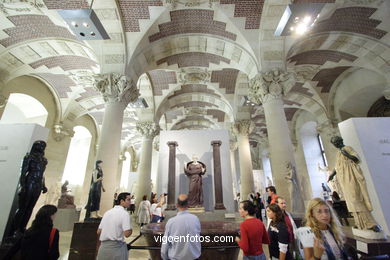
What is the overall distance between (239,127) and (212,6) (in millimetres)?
6908

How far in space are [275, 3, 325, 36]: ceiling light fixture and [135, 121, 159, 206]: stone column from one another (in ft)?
28.3

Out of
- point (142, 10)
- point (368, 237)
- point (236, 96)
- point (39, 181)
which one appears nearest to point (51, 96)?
point (142, 10)

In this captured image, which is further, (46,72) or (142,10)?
(46,72)

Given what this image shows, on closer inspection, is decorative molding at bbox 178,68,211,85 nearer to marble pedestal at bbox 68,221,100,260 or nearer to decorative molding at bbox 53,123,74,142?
marble pedestal at bbox 68,221,100,260

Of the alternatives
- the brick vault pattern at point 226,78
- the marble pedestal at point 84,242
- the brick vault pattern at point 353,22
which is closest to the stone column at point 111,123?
the marble pedestal at point 84,242

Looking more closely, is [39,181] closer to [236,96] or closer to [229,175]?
[229,175]

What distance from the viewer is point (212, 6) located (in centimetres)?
656

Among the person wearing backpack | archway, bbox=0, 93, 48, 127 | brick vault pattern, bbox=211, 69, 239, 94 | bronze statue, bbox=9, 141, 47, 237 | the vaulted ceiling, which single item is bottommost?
the person wearing backpack

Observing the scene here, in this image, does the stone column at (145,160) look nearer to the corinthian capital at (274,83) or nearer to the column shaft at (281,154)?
the column shaft at (281,154)

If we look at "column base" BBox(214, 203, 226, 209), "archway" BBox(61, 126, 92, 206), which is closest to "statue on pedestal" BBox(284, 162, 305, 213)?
"column base" BBox(214, 203, 226, 209)

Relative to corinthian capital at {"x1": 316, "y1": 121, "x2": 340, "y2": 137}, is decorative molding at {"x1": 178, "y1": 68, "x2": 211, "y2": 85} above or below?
above

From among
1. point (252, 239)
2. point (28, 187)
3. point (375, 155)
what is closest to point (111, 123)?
point (28, 187)

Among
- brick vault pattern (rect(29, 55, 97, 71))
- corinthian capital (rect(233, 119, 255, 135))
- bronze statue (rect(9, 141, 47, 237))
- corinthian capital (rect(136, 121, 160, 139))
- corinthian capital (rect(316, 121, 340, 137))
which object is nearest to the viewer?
bronze statue (rect(9, 141, 47, 237))

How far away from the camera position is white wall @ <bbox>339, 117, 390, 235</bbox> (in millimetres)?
3457
